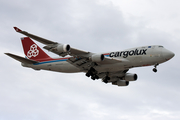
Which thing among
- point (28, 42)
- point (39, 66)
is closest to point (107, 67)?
point (39, 66)

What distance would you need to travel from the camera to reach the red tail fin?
52.4 meters

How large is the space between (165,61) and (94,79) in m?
11.8

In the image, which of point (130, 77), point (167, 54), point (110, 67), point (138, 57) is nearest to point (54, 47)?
point (110, 67)

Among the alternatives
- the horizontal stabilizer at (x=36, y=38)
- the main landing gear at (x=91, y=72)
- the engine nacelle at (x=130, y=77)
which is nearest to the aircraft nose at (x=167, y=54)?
the engine nacelle at (x=130, y=77)

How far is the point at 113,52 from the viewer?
153ft

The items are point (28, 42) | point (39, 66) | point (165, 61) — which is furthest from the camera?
point (28, 42)

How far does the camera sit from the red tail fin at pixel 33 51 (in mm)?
52362

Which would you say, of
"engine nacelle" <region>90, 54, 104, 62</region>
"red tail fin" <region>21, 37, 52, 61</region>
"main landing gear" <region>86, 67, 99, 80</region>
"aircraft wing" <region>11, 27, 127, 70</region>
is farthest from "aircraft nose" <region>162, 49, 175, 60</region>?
"red tail fin" <region>21, 37, 52, 61</region>

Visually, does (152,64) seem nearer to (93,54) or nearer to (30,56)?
(93,54)

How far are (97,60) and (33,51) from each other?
14997 millimetres

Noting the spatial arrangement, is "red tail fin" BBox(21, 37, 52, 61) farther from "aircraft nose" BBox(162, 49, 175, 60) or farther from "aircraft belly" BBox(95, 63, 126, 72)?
"aircraft nose" BBox(162, 49, 175, 60)

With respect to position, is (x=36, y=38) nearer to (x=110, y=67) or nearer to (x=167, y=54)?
(x=110, y=67)

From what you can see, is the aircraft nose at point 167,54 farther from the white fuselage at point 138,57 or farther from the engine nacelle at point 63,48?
the engine nacelle at point 63,48

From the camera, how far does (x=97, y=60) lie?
44.0 metres
